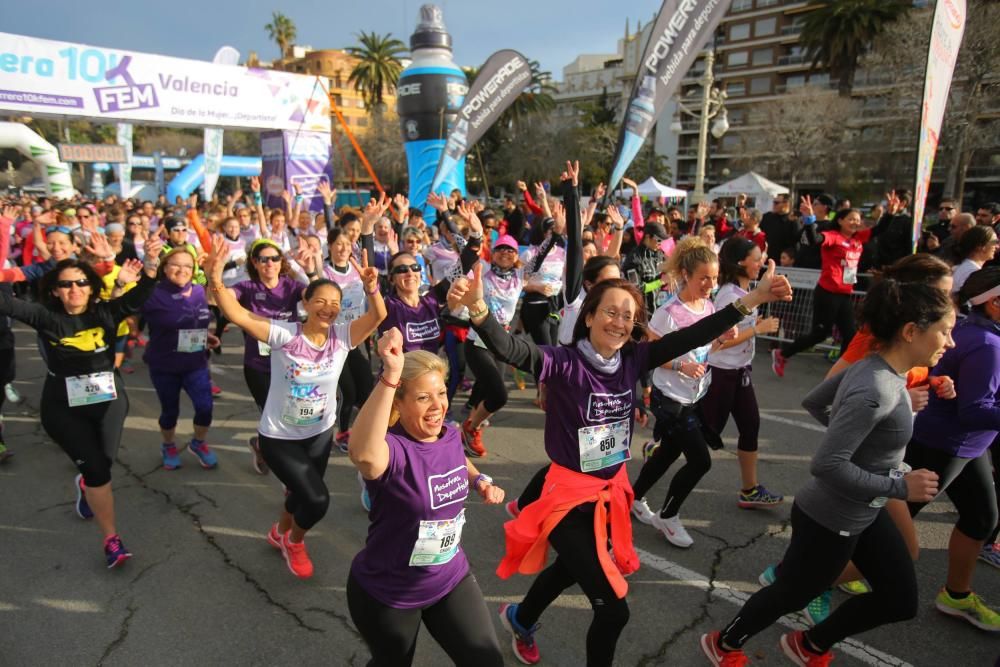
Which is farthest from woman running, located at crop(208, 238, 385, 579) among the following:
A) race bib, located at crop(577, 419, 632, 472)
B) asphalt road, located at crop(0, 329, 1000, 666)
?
race bib, located at crop(577, 419, 632, 472)

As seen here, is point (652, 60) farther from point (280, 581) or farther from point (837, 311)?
point (280, 581)

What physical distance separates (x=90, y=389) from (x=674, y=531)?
374 cm

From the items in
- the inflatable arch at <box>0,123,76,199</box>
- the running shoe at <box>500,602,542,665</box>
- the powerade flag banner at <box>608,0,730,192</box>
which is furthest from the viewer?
the inflatable arch at <box>0,123,76,199</box>

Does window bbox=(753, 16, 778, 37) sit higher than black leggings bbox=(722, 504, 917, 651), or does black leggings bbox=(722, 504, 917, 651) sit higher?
window bbox=(753, 16, 778, 37)

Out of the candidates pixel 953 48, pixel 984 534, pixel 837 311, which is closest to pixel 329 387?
pixel 984 534

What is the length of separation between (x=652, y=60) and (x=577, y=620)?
29.1ft

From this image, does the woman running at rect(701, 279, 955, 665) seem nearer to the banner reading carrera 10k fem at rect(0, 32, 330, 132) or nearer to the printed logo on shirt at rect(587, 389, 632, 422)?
the printed logo on shirt at rect(587, 389, 632, 422)

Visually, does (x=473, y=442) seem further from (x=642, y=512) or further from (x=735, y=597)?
(x=735, y=597)

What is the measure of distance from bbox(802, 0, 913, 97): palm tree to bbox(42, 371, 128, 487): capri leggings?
139ft

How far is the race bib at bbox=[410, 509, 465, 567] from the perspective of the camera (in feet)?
7.00

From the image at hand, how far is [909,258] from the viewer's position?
2.80 meters

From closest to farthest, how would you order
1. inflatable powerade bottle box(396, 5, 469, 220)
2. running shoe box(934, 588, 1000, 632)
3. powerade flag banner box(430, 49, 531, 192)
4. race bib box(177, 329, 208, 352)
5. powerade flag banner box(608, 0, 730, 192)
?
running shoe box(934, 588, 1000, 632), race bib box(177, 329, 208, 352), powerade flag banner box(608, 0, 730, 192), powerade flag banner box(430, 49, 531, 192), inflatable powerade bottle box(396, 5, 469, 220)

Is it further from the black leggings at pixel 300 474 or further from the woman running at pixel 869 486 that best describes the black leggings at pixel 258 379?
the woman running at pixel 869 486

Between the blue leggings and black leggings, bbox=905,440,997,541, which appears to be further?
the blue leggings
